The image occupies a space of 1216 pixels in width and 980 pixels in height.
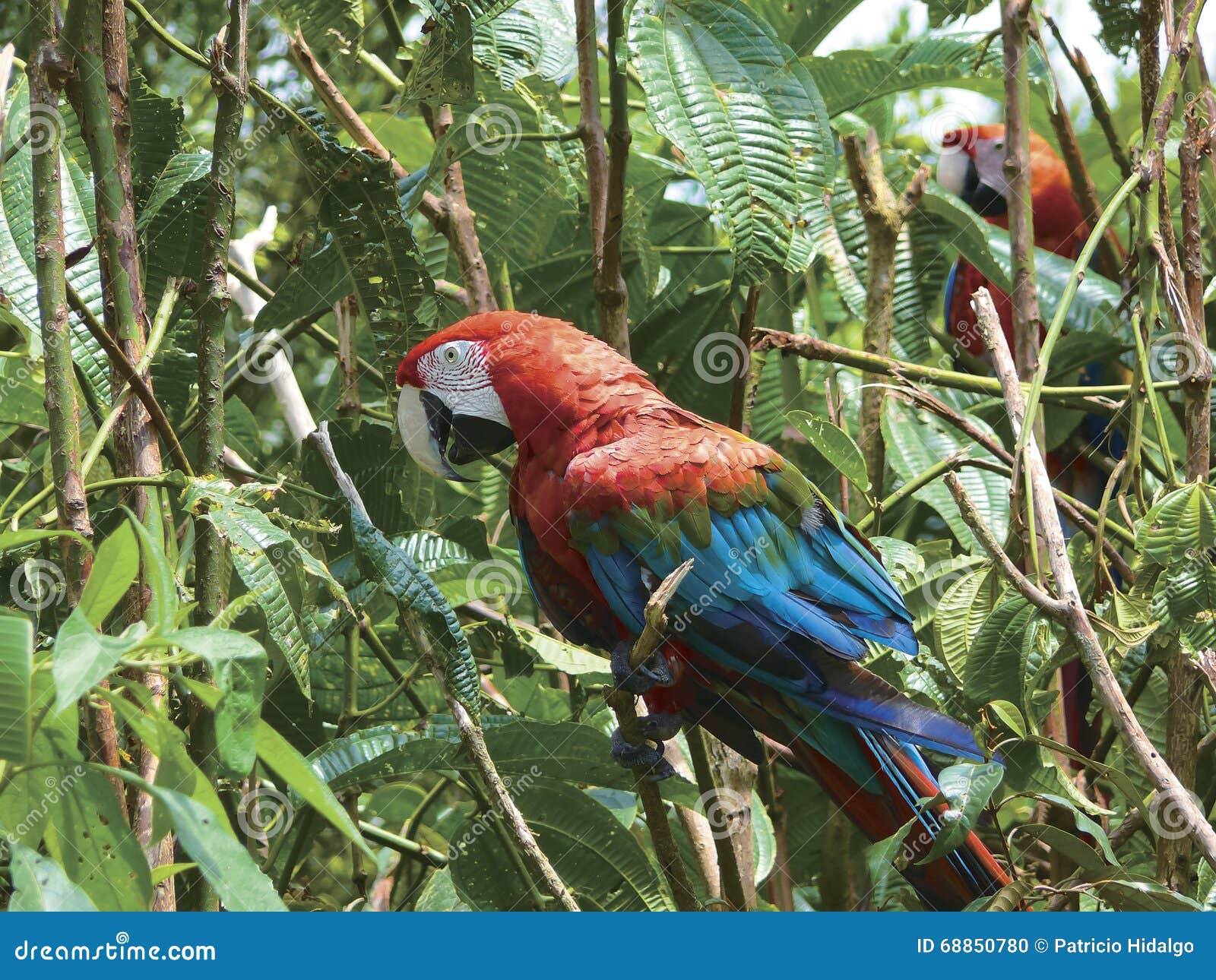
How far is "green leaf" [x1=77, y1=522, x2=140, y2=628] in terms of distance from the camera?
23.6 inches

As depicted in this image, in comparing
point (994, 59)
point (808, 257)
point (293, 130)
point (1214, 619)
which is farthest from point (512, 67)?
point (1214, 619)

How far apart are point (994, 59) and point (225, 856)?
159 cm

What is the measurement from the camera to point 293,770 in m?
0.57

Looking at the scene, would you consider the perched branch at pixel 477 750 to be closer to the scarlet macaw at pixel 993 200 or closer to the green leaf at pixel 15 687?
the green leaf at pixel 15 687

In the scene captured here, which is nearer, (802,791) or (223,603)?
(223,603)

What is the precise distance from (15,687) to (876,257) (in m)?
1.26

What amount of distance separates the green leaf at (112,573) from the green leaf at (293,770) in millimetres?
64

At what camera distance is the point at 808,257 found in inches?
42.8

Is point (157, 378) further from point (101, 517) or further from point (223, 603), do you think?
point (223, 603)

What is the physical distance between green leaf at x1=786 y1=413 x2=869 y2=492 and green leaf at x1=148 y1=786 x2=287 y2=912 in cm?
83

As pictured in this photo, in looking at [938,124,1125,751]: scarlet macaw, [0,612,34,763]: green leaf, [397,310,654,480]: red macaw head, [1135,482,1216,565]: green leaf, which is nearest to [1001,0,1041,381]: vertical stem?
[938,124,1125,751]: scarlet macaw

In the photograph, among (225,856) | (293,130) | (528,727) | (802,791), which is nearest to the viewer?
(225,856)

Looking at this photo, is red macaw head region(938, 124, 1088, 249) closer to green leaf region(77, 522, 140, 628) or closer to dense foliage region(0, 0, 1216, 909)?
dense foliage region(0, 0, 1216, 909)

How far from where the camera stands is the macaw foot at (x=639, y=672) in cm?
116
